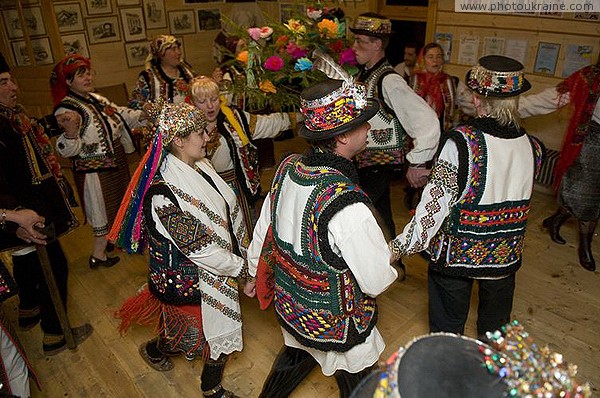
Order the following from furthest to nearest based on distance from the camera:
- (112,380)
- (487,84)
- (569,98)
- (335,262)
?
(569,98) → (112,380) → (487,84) → (335,262)

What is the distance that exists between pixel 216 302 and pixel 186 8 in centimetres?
516

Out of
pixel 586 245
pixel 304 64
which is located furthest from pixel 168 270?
pixel 586 245

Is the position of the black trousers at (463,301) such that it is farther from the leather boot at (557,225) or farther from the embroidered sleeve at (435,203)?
the leather boot at (557,225)

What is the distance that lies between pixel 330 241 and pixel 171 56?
108 inches

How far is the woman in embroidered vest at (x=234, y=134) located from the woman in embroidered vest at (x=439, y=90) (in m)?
1.53

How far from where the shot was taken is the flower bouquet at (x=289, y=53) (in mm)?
2439

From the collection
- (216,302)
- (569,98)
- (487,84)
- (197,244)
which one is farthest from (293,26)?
(569,98)

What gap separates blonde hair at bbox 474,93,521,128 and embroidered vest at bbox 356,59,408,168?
859 millimetres

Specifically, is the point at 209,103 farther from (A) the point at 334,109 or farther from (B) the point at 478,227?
(B) the point at 478,227

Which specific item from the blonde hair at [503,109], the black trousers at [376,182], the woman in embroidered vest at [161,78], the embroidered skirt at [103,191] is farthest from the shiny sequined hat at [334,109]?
the woman in embroidered vest at [161,78]

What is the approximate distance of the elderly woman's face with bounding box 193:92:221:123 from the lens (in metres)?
2.61

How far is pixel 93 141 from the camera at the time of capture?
10.0 ft

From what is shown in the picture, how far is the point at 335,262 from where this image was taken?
1557 millimetres

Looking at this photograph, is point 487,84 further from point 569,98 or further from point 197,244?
point 569,98
